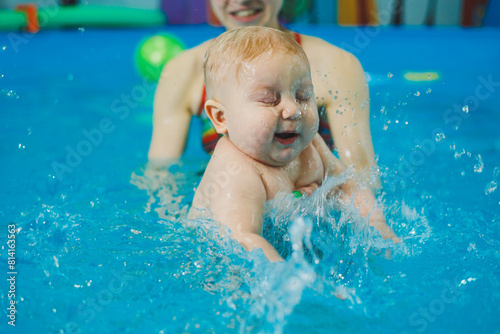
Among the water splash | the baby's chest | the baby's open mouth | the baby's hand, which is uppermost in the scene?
the baby's open mouth

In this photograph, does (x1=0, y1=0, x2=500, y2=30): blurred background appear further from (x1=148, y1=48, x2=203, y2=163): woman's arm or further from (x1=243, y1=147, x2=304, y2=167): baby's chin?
(x1=243, y1=147, x2=304, y2=167): baby's chin

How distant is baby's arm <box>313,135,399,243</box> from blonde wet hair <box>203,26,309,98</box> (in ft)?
1.22

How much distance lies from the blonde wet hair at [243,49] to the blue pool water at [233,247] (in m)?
0.37

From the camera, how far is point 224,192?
1.44 meters

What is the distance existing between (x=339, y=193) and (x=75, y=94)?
8.09 feet

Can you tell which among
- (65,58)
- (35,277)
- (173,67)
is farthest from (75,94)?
(35,277)

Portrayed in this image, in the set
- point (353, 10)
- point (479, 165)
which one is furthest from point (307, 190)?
point (353, 10)

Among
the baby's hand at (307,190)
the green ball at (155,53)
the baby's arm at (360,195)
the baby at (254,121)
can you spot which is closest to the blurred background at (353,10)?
the green ball at (155,53)

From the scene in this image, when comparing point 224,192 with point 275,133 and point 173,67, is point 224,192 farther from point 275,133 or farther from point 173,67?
point 173,67

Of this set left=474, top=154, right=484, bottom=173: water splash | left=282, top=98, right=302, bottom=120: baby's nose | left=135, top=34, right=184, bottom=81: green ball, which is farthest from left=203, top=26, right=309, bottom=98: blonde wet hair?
left=135, top=34, right=184, bottom=81: green ball

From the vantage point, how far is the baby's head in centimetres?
138

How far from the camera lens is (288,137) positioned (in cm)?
146

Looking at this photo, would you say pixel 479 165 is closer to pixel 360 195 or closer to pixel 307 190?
pixel 360 195

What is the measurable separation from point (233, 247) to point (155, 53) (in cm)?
278
